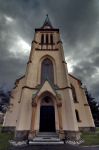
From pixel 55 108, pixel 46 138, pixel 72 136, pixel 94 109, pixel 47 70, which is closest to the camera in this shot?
pixel 46 138

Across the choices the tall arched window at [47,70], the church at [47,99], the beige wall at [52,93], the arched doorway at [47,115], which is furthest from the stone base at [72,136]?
the tall arched window at [47,70]

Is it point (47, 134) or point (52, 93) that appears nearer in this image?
point (47, 134)

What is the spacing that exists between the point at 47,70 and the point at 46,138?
9226 millimetres

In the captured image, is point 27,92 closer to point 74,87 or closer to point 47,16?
point 74,87

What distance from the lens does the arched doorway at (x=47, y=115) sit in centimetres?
1521

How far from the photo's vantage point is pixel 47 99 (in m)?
16.5

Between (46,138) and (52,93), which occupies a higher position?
(52,93)

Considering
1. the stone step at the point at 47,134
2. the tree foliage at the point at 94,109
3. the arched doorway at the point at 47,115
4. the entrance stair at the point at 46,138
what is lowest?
the entrance stair at the point at 46,138

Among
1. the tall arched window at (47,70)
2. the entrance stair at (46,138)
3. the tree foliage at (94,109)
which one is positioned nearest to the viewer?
the entrance stair at (46,138)

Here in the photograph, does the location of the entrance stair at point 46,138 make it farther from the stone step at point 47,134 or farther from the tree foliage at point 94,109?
the tree foliage at point 94,109

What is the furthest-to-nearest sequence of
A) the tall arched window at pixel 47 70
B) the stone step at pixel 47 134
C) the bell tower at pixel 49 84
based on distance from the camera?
1. the tall arched window at pixel 47 70
2. the bell tower at pixel 49 84
3. the stone step at pixel 47 134

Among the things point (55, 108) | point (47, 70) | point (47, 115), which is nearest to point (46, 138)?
point (47, 115)

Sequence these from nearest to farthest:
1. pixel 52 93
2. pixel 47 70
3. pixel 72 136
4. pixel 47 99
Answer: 1. pixel 72 136
2. pixel 52 93
3. pixel 47 99
4. pixel 47 70

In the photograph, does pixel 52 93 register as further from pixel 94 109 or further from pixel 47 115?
pixel 94 109
